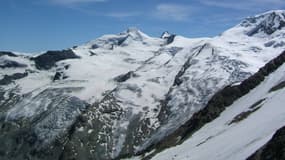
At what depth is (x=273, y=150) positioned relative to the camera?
36.6 meters

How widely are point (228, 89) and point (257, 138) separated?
3391 inches

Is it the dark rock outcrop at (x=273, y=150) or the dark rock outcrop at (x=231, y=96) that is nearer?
the dark rock outcrop at (x=273, y=150)

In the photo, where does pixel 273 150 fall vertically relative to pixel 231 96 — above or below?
above

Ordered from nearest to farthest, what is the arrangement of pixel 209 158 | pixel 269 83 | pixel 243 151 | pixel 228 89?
pixel 243 151
pixel 209 158
pixel 269 83
pixel 228 89

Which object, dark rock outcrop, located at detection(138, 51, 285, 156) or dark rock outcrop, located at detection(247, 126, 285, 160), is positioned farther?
dark rock outcrop, located at detection(138, 51, 285, 156)

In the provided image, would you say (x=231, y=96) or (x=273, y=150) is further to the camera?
(x=231, y=96)

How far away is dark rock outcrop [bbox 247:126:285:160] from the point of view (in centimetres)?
3531

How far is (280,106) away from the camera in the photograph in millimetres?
61094

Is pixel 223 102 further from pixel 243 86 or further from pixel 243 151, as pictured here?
pixel 243 151

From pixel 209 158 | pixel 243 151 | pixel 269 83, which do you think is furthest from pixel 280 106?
pixel 269 83

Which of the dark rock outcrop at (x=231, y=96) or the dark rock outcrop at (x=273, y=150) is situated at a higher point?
the dark rock outcrop at (x=273, y=150)

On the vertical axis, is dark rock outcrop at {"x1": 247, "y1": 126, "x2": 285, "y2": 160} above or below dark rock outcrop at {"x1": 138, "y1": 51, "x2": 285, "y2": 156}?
above

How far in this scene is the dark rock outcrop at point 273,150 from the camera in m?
35.3

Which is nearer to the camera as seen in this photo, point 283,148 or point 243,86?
point 283,148
